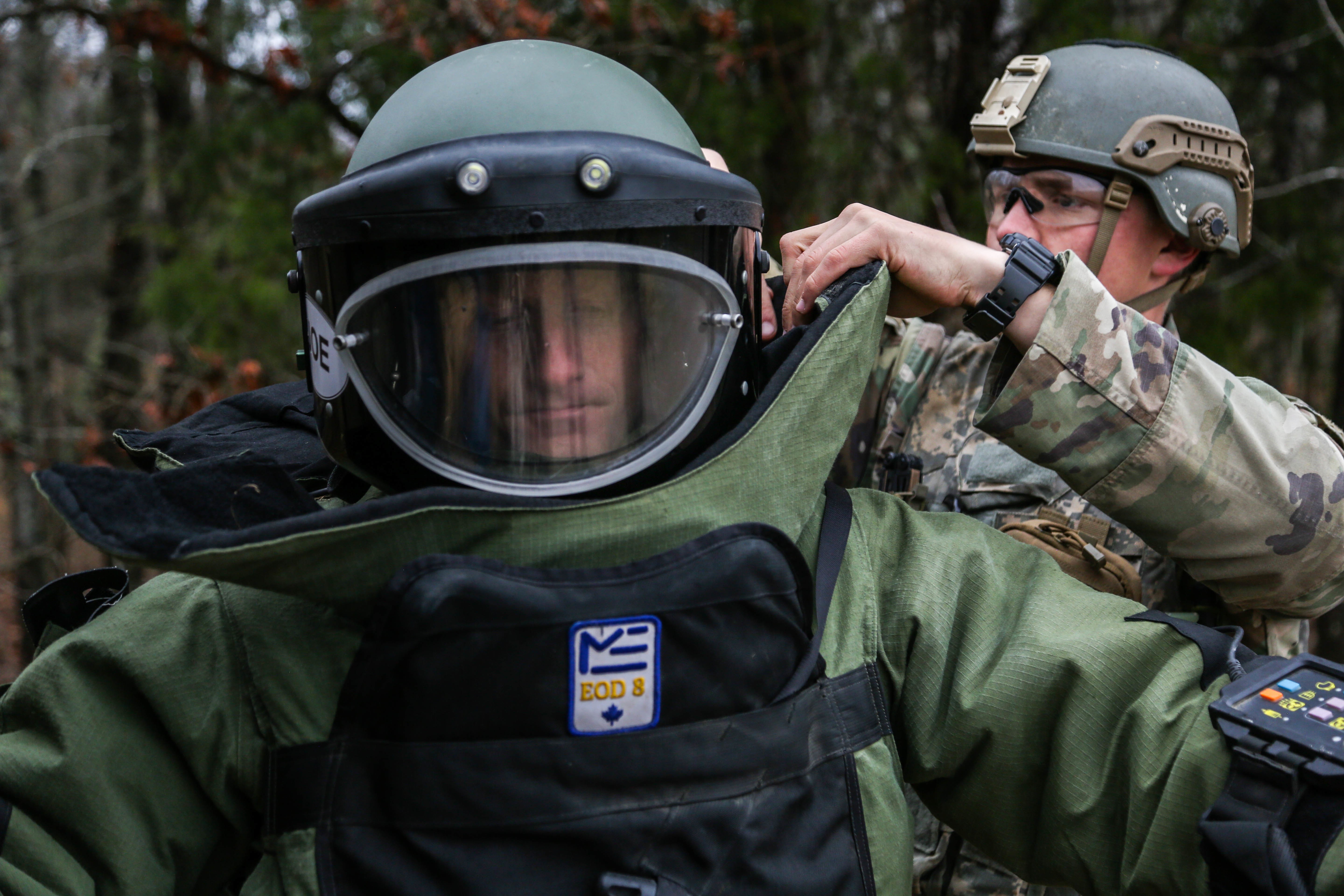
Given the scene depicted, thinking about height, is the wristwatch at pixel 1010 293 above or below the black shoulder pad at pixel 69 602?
above

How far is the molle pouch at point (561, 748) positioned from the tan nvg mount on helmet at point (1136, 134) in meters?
1.68

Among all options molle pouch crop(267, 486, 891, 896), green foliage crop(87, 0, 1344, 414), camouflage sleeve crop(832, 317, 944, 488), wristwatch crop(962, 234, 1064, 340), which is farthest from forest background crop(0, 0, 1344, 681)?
molle pouch crop(267, 486, 891, 896)

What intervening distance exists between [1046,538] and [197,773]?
1588mm

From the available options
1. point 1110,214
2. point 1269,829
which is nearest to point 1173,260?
point 1110,214

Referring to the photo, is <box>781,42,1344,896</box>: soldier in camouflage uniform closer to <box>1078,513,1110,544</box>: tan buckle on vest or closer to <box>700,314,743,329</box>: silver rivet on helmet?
<box>1078,513,1110,544</box>: tan buckle on vest

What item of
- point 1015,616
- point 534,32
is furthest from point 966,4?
point 1015,616

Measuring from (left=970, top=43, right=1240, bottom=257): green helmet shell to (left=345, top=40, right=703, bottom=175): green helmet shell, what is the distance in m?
1.31

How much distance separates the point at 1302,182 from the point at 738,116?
2.05m

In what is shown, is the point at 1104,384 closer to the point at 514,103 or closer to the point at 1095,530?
the point at 1095,530

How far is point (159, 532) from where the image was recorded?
1223mm

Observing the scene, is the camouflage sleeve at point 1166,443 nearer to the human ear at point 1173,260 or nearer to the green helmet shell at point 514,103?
the green helmet shell at point 514,103

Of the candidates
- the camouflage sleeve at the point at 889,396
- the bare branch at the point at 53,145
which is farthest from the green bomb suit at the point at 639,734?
the bare branch at the point at 53,145

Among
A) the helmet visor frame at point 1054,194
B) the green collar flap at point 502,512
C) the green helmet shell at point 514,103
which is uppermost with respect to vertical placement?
the green helmet shell at point 514,103

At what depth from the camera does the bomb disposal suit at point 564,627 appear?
1.30 meters
